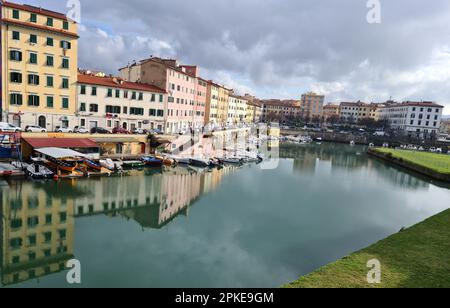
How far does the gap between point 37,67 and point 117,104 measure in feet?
36.1

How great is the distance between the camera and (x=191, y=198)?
2895 cm

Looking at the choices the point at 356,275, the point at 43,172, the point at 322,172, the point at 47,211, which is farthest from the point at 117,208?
the point at 322,172

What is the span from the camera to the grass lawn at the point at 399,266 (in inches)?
466

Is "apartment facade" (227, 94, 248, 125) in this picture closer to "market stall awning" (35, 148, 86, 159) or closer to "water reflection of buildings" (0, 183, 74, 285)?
"market stall awning" (35, 148, 86, 159)

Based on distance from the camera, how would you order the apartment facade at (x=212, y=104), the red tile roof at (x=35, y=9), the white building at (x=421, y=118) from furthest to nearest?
the white building at (x=421, y=118) → the apartment facade at (x=212, y=104) → the red tile roof at (x=35, y=9)

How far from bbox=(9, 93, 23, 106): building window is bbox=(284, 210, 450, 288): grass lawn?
37.2 metres

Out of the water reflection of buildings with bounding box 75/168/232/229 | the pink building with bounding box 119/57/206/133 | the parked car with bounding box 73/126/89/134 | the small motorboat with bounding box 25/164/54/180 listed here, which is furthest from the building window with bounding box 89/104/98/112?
the small motorboat with bounding box 25/164/54/180

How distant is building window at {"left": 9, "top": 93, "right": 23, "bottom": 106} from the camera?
35.7m

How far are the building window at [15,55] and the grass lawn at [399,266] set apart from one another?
38774 millimetres

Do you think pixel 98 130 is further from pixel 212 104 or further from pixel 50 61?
Result: pixel 212 104

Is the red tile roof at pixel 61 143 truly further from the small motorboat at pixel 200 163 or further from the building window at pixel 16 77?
the small motorboat at pixel 200 163

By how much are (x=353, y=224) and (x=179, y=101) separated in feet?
134

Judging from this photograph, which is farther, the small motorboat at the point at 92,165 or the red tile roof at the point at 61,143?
the small motorboat at the point at 92,165

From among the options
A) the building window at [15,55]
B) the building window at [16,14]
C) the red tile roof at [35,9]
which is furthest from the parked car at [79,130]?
the building window at [16,14]
